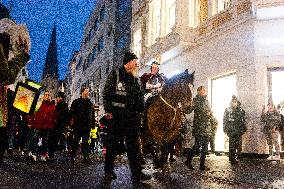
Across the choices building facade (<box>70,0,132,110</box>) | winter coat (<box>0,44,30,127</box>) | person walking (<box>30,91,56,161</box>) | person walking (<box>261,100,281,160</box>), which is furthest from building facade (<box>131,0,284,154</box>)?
building facade (<box>70,0,132,110</box>)

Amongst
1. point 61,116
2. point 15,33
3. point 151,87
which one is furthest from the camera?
point 61,116

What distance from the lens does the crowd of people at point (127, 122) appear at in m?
5.64

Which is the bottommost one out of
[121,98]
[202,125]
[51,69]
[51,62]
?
[202,125]

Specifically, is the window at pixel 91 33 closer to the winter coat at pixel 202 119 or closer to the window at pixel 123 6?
the window at pixel 123 6

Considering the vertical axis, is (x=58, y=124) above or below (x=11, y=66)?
below

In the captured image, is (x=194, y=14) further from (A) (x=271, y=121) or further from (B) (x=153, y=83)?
(B) (x=153, y=83)

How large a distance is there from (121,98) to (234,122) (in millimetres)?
7224

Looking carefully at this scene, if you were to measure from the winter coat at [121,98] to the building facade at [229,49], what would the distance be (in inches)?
276

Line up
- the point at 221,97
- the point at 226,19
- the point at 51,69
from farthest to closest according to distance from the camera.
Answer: the point at 51,69 → the point at 221,97 → the point at 226,19

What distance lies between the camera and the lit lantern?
4191 mm

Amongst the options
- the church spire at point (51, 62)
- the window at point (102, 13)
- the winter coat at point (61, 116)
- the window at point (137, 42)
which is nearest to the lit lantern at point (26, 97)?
the winter coat at point (61, 116)

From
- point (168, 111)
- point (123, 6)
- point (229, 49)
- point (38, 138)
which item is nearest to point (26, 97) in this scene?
point (168, 111)

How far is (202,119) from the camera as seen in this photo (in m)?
7.95

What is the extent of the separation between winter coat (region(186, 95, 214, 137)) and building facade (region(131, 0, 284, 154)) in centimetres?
496
